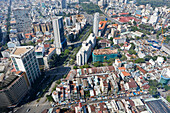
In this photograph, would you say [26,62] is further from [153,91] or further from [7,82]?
[153,91]

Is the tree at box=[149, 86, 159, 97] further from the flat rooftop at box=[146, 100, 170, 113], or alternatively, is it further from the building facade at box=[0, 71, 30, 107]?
the building facade at box=[0, 71, 30, 107]

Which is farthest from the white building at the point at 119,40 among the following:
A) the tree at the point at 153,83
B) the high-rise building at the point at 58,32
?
the tree at the point at 153,83

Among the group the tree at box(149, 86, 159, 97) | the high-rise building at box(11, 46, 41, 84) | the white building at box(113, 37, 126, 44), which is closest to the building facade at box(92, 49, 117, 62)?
the white building at box(113, 37, 126, 44)

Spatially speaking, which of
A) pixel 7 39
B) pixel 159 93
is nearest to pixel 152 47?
pixel 159 93

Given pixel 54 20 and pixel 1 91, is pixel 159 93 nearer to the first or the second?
pixel 1 91

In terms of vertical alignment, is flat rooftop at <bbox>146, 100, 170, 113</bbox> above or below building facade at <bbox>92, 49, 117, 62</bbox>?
below

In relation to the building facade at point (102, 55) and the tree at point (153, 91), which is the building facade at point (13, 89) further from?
the tree at point (153, 91)

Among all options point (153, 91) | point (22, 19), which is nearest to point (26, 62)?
point (153, 91)
